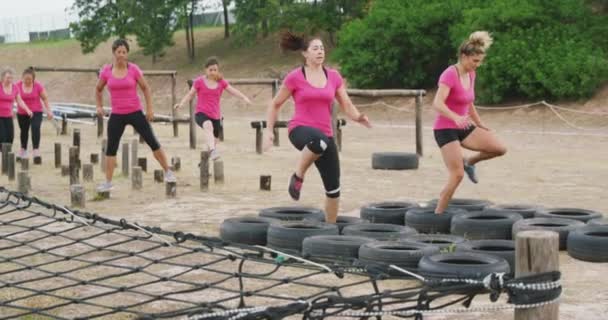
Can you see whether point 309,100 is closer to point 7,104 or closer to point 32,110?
point 7,104

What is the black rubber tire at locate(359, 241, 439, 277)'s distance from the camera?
7.06m

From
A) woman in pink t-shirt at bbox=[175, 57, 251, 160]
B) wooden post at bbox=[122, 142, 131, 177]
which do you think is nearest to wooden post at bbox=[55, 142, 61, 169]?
wooden post at bbox=[122, 142, 131, 177]

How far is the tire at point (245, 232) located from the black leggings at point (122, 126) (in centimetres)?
286

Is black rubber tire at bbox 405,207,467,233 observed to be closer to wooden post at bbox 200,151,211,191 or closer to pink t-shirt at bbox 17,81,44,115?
wooden post at bbox 200,151,211,191

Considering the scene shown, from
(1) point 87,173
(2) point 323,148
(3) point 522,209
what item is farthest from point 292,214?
(1) point 87,173

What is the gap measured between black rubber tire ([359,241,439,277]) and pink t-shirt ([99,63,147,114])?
4349mm

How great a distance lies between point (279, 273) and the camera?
22.9 feet

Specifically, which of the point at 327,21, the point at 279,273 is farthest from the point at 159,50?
the point at 279,273

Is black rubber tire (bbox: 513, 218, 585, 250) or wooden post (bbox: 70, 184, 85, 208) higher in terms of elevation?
black rubber tire (bbox: 513, 218, 585, 250)

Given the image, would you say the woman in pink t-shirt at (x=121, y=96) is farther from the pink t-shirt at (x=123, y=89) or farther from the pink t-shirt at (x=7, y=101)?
the pink t-shirt at (x=7, y=101)

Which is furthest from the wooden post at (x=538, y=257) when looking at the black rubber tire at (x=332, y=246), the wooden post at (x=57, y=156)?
the wooden post at (x=57, y=156)

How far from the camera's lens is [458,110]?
8.53m

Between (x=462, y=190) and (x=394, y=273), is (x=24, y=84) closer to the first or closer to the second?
(x=462, y=190)

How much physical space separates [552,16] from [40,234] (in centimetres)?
2208
